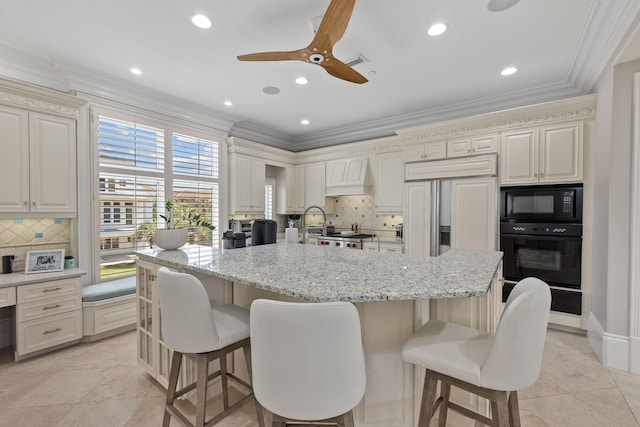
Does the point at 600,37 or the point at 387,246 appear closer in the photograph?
the point at 600,37

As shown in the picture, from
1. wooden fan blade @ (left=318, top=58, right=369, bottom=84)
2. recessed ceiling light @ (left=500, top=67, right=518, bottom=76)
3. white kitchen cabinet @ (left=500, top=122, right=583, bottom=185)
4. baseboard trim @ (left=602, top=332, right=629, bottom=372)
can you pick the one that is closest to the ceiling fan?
wooden fan blade @ (left=318, top=58, right=369, bottom=84)

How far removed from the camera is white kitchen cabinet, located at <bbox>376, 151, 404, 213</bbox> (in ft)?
14.0

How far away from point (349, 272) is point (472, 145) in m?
2.96

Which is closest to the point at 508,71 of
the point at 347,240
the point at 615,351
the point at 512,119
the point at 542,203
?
the point at 512,119

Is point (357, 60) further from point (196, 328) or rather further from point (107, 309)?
point (107, 309)

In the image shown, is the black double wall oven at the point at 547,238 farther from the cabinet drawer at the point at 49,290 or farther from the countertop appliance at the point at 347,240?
the cabinet drawer at the point at 49,290

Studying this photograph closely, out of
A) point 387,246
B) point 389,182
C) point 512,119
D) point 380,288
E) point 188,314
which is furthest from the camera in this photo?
point 389,182

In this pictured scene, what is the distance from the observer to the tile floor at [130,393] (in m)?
1.78

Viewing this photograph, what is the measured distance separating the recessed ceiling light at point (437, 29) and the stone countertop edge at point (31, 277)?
387 centimetres

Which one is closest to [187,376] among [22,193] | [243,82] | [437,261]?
[437,261]

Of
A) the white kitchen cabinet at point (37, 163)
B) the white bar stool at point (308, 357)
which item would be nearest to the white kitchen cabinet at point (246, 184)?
the white kitchen cabinet at point (37, 163)

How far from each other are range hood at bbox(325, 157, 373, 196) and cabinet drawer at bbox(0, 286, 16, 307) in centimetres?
398

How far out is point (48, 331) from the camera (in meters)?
2.58

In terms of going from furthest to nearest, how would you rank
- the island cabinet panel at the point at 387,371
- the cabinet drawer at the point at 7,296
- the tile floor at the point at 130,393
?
the cabinet drawer at the point at 7,296, the tile floor at the point at 130,393, the island cabinet panel at the point at 387,371
